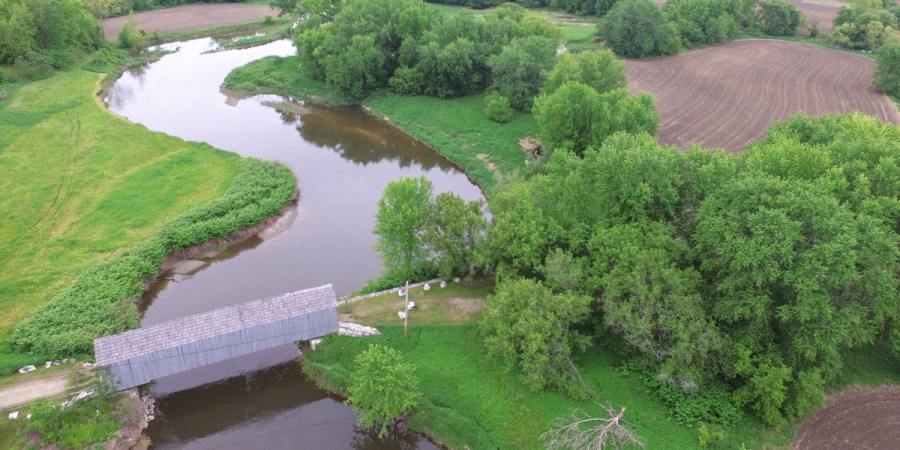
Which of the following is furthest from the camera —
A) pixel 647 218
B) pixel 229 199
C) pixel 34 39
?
pixel 34 39

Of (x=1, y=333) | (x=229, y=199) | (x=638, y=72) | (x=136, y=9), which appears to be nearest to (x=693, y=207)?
(x=229, y=199)

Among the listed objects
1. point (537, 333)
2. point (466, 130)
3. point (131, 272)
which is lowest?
point (131, 272)

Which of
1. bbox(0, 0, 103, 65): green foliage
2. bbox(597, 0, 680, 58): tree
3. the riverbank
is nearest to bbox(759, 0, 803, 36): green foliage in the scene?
bbox(597, 0, 680, 58): tree

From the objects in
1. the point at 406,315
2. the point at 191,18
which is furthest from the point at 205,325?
the point at 191,18

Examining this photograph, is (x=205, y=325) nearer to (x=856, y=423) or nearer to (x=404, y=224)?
(x=404, y=224)

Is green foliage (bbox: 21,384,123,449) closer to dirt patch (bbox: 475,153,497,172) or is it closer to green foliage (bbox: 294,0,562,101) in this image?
dirt patch (bbox: 475,153,497,172)

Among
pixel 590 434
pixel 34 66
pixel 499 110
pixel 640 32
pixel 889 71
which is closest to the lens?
pixel 590 434

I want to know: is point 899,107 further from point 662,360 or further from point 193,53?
point 193,53
